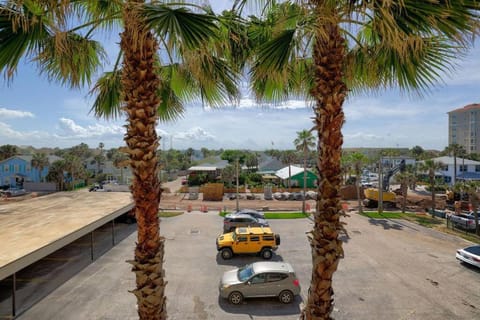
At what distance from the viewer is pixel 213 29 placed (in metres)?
3.50

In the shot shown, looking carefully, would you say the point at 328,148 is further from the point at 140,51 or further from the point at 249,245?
the point at 249,245

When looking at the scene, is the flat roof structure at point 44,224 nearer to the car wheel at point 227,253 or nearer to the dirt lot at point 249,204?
the car wheel at point 227,253

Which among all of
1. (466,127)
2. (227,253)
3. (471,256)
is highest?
(466,127)

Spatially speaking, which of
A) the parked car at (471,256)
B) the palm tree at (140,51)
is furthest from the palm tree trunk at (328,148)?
the parked car at (471,256)

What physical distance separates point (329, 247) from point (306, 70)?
3373 mm

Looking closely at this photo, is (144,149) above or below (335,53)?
below

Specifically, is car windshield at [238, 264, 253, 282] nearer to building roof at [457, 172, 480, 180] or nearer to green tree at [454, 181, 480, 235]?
green tree at [454, 181, 480, 235]

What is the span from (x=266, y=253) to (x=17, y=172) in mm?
52655

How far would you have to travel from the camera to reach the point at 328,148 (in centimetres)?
368

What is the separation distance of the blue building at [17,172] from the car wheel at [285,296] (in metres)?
53.7

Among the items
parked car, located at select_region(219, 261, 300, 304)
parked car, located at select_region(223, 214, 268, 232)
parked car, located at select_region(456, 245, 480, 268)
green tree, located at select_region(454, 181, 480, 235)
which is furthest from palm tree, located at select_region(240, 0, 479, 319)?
green tree, located at select_region(454, 181, 480, 235)

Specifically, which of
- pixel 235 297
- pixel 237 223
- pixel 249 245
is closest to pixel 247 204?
pixel 237 223

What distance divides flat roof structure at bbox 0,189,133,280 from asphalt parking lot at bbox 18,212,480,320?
1.94m

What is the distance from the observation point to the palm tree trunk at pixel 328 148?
362cm
